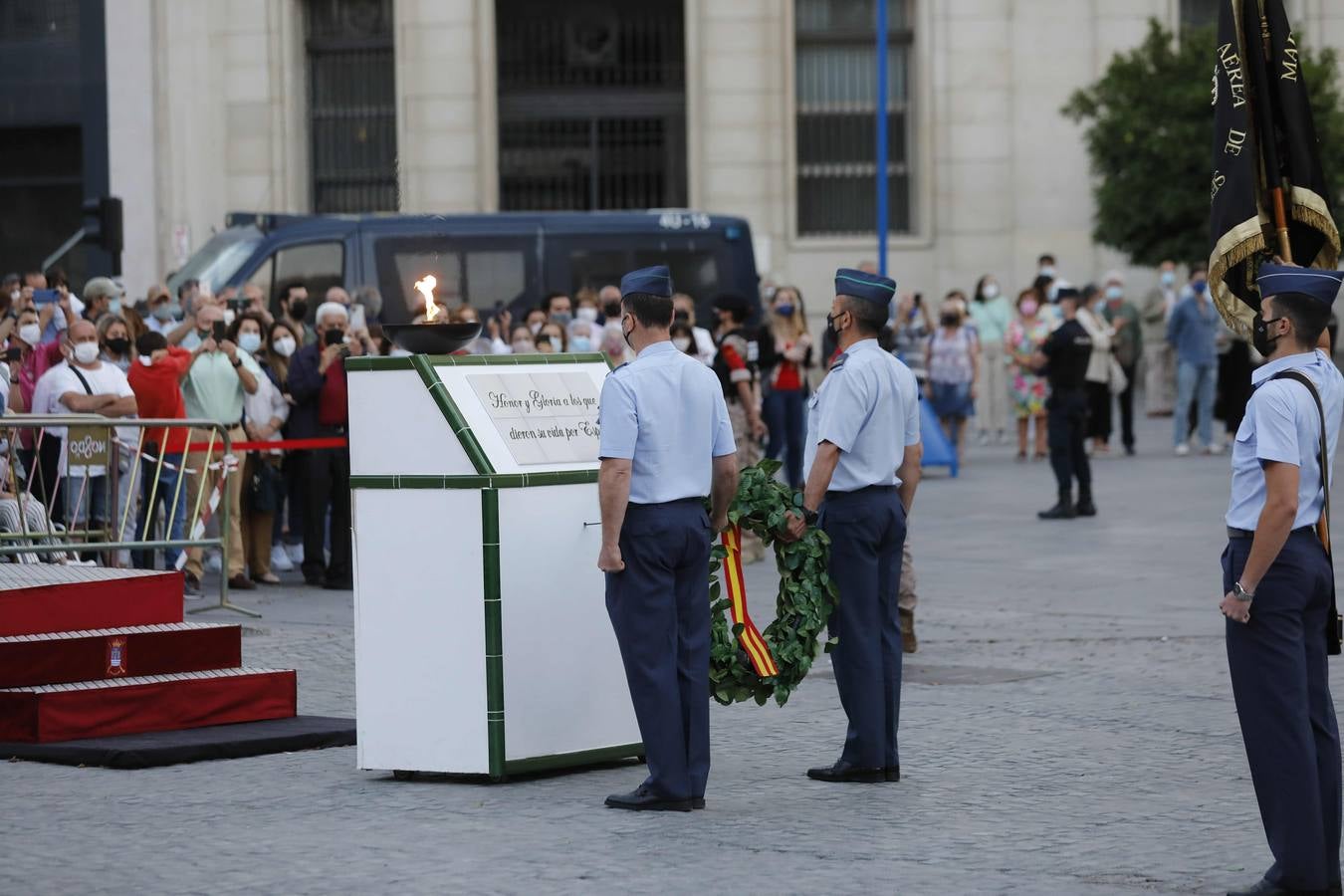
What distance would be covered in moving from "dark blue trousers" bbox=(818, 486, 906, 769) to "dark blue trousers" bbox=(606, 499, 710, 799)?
0.72 meters

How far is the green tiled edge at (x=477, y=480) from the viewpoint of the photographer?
7992mm

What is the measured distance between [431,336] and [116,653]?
2082mm

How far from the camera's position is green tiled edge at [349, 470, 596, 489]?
799 cm

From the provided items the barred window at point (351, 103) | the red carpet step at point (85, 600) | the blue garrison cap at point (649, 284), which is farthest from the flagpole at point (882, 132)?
the blue garrison cap at point (649, 284)

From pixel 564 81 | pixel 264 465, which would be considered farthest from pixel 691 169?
pixel 264 465

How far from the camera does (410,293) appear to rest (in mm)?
23797

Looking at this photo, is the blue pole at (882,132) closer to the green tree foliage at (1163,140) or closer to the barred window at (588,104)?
the green tree foliage at (1163,140)

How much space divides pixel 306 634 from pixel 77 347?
2.78m

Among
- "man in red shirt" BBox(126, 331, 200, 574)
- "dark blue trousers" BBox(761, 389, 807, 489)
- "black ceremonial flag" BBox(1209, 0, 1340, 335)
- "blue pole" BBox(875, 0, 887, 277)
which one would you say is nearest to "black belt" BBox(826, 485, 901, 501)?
"black ceremonial flag" BBox(1209, 0, 1340, 335)

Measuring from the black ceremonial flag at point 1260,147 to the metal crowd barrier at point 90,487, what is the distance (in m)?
6.17

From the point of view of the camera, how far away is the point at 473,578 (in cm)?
802

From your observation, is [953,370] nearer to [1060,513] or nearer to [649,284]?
[1060,513]

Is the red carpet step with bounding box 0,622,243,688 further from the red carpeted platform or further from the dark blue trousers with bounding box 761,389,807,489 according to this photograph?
the dark blue trousers with bounding box 761,389,807,489

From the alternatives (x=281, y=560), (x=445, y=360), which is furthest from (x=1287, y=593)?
(x=281, y=560)
